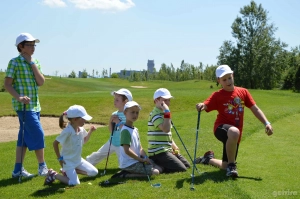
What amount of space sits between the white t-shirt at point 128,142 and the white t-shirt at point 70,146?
0.66 meters

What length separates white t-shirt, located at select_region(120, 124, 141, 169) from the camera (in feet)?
18.6

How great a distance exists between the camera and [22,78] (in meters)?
6.16

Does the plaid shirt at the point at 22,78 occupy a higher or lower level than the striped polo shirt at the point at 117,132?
higher

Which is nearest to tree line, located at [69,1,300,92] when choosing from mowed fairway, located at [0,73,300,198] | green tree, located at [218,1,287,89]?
green tree, located at [218,1,287,89]

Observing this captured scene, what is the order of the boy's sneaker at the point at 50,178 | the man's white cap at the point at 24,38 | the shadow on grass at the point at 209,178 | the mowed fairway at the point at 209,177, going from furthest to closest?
the man's white cap at the point at 24,38, the boy's sneaker at the point at 50,178, the shadow on grass at the point at 209,178, the mowed fairway at the point at 209,177

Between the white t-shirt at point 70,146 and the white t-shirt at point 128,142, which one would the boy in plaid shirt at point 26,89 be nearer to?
the white t-shirt at point 70,146

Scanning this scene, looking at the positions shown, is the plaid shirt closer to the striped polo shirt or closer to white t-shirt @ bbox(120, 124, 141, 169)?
the striped polo shirt

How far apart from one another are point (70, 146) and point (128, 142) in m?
A: 0.86

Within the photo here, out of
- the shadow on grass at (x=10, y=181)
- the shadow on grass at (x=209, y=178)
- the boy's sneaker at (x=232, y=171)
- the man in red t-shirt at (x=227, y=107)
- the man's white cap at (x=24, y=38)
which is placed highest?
the man's white cap at (x=24, y=38)

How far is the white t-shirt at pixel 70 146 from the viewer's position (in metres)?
5.68

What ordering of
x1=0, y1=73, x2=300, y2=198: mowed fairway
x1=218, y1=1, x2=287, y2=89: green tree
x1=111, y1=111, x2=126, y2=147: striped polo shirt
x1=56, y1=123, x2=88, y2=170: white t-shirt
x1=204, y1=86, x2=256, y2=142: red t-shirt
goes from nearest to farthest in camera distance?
1. x1=0, y1=73, x2=300, y2=198: mowed fairway
2. x1=56, y1=123, x2=88, y2=170: white t-shirt
3. x1=204, y1=86, x2=256, y2=142: red t-shirt
4. x1=111, y1=111, x2=126, y2=147: striped polo shirt
5. x1=218, y1=1, x2=287, y2=89: green tree

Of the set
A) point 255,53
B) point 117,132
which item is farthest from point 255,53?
point 117,132

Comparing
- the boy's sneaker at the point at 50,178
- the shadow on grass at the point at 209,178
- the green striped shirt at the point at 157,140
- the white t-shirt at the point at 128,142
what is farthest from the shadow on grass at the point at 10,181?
the shadow on grass at the point at 209,178

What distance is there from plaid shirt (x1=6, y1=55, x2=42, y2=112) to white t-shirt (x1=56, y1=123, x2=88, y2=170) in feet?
2.86
